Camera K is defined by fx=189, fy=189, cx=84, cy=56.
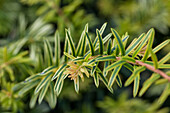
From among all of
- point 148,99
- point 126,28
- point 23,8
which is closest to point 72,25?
point 126,28

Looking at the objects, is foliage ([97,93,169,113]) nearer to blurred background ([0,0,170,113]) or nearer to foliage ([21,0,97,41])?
blurred background ([0,0,170,113])

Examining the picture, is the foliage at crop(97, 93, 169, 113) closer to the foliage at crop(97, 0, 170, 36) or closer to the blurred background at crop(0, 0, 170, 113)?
the blurred background at crop(0, 0, 170, 113)

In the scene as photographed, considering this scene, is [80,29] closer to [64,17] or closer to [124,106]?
[64,17]

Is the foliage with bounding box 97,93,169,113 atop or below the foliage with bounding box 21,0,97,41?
below

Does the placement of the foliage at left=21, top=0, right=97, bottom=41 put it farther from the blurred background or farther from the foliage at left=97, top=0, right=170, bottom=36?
the foliage at left=97, top=0, right=170, bottom=36

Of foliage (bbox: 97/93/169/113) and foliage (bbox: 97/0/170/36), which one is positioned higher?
foliage (bbox: 97/0/170/36)

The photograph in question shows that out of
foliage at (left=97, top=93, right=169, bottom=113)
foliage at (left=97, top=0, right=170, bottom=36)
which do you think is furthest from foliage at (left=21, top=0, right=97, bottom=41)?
foliage at (left=97, top=93, right=169, bottom=113)

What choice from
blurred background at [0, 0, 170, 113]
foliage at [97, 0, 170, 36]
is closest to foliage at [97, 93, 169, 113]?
blurred background at [0, 0, 170, 113]

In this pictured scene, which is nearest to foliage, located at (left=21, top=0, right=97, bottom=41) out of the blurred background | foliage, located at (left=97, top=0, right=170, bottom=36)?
the blurred background

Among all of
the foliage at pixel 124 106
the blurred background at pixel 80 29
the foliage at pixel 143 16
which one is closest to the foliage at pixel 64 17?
the blurred background at pixel 80 29

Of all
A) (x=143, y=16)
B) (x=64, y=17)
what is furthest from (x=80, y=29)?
(x=143, y=16)
